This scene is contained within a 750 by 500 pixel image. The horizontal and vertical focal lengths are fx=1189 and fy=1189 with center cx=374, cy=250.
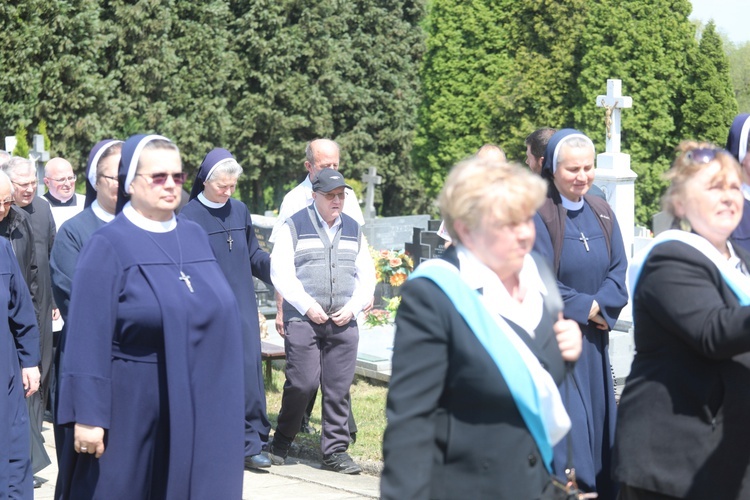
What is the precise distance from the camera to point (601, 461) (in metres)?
5.74

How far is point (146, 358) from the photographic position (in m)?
4.83

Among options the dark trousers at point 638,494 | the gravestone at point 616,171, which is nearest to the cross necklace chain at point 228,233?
the dark trousers at point 638,494

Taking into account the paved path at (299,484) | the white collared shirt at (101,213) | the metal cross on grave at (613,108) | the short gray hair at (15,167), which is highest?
the metal cross on grave at (613,108)

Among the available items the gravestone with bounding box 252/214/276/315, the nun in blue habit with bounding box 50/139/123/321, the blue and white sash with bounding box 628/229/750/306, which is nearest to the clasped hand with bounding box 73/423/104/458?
the nun in blue habit with bounding box 50/139/123/321

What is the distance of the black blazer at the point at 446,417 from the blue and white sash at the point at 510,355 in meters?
0.02

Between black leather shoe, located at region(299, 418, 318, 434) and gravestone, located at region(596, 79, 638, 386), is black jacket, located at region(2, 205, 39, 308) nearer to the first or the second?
black leather shoe, located at region(299, 418, 318, 434)

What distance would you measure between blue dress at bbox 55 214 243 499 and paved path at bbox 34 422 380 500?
224 cm

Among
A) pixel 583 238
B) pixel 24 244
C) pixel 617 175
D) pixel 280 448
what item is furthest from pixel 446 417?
pixel 617 175

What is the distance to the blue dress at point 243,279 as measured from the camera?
25.2 ft

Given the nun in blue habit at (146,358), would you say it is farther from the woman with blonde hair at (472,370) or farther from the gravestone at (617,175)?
the gravestone at (617,175)

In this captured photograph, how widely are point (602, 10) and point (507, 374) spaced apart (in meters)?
31.7

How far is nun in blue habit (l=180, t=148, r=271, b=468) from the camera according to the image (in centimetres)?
764

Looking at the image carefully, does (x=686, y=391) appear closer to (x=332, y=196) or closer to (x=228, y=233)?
(x=332, y=196)

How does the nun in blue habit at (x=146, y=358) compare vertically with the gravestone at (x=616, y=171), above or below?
below
